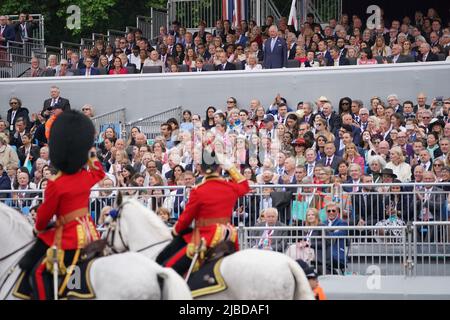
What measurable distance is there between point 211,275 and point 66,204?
5.26 ft

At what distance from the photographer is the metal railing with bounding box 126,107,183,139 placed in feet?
82.9

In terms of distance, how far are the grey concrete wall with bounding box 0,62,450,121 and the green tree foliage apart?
10642 millimetres

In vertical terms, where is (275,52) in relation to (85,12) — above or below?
below

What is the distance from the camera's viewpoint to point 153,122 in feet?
83.9

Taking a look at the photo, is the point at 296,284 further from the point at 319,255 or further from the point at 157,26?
the point at 157,26

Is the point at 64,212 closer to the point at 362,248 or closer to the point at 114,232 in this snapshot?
the point at 114,232

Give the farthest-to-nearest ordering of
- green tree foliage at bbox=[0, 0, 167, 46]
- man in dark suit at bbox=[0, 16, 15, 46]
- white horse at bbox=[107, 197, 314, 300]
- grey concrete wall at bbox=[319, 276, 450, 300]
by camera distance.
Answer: green tree foliage at bbox=[0, 0, 167, 46] < man in dark suit at bbox=[0, 16, 15, 46] < grey concrete wall at bbox=[319, 276, 450, 300] < white horse at bbox=[107, 197, 314, 300]

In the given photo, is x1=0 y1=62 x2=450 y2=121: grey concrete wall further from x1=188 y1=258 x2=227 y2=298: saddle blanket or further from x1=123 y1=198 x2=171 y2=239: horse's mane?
x1=188 y1=258 x2=227 y2=298: saddle blanket

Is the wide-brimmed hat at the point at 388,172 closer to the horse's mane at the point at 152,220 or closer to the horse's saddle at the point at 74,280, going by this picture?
the horse's mane at the point at 152,220

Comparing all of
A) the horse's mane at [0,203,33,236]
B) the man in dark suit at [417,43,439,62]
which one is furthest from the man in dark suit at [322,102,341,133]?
the horse's mane at [0,203,33,236]

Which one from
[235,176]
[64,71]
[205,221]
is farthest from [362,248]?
[64,71]

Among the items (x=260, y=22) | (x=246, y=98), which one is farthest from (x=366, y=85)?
(x=260, y=22)

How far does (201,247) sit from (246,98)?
13.4 m

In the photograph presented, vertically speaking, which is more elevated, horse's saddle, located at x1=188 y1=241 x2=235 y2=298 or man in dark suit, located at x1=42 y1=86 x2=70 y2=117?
man in dark suit, located at x1=42 y1=86 x2=70 y2=117
